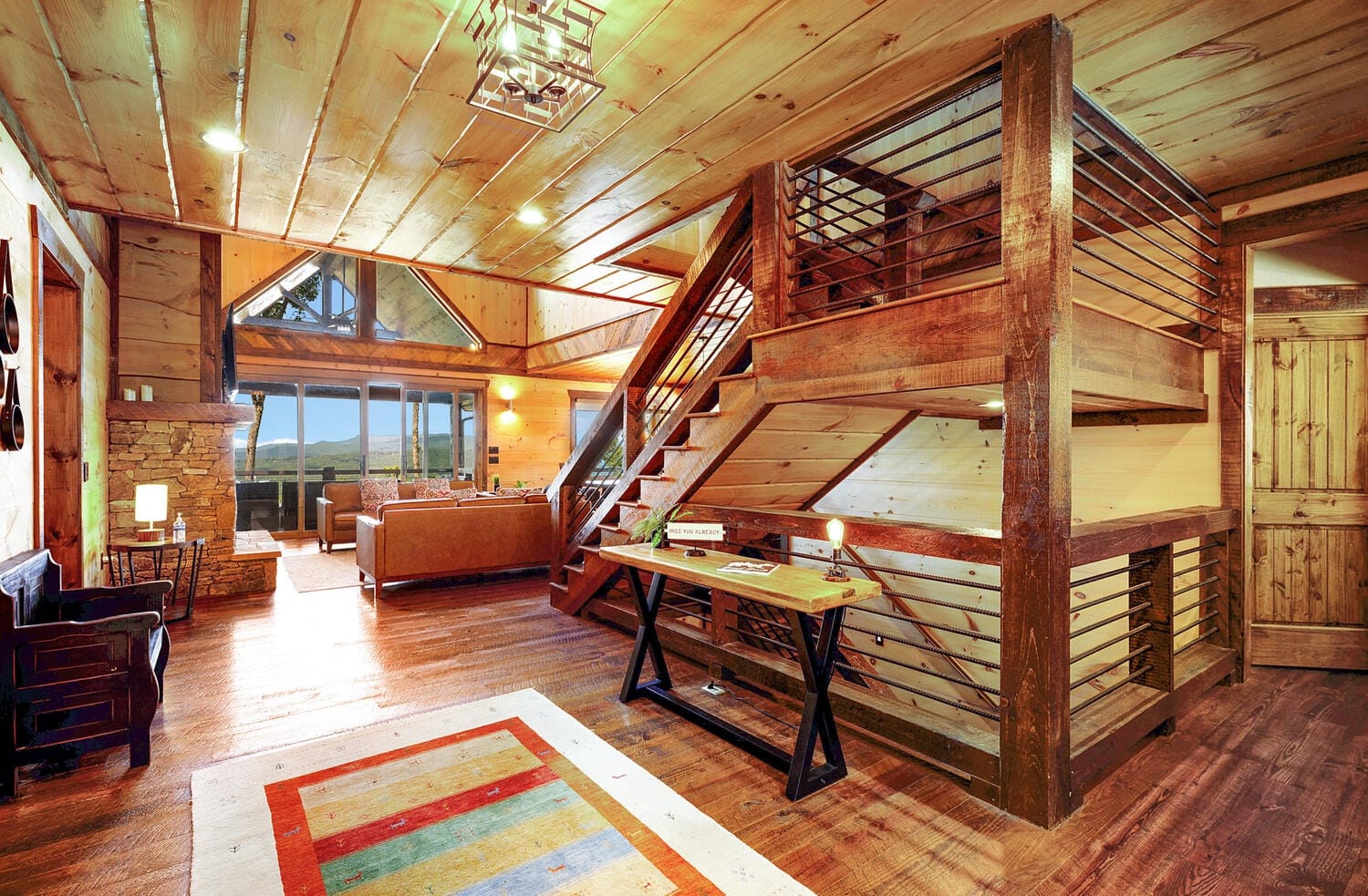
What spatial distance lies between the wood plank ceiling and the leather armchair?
6.32ft

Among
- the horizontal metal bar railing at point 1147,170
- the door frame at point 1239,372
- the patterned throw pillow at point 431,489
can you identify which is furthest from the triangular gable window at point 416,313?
the door frame at point 1239,372

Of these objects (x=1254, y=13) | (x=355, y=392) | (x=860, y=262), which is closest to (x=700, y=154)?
(x=860, y=262)

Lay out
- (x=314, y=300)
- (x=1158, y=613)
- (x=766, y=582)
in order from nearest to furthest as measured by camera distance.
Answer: (x=766, y=582), (x=1158, y=613), (x=314, y=300)

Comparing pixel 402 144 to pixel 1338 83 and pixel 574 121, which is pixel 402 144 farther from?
pixel 1338 83

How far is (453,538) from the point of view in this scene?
5645mm

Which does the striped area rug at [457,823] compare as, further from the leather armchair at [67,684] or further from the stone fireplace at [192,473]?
the stone fireplace at [192,473]

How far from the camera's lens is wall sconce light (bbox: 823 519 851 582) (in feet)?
8.02

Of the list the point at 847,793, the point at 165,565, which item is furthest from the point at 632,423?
the point at 165,565

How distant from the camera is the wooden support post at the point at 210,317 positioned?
5375 mm

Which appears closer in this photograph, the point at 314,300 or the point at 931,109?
the point at 931,109

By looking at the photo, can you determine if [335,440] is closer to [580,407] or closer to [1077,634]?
[580,407]

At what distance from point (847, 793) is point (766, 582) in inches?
31.8

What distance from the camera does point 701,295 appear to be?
3857mm

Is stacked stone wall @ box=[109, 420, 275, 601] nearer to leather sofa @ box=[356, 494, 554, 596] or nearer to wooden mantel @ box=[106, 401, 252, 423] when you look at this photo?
wooden mantel @ box=[106, 401, 252, 423]
